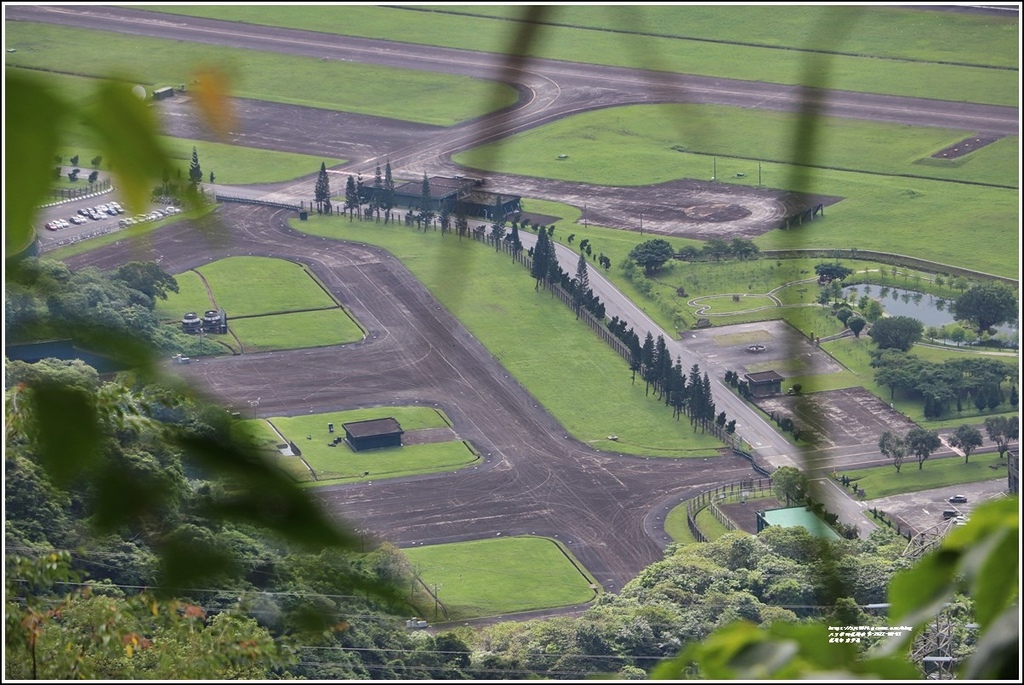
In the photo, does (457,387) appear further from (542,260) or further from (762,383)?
(762,383)

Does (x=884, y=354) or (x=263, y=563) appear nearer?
(x=263, y=563)

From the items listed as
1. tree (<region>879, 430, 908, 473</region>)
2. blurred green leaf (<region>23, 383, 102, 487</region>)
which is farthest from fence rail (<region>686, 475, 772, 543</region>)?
blurred green leaf (<region>23, 383, 102, 487</region>)

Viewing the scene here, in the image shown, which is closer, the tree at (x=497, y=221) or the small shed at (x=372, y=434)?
the tree at (x=497, y=221)

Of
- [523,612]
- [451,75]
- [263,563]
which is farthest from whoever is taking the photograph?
[451,75]

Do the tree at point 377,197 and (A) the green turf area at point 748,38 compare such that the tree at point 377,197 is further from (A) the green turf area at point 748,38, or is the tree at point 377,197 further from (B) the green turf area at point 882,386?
(B) the green turf area at point 882,386

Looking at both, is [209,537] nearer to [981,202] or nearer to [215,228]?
[215,228]

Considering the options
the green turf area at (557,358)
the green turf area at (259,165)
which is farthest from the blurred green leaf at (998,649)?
the green turf area at (259,165)

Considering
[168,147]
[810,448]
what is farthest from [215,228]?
[810,448]
